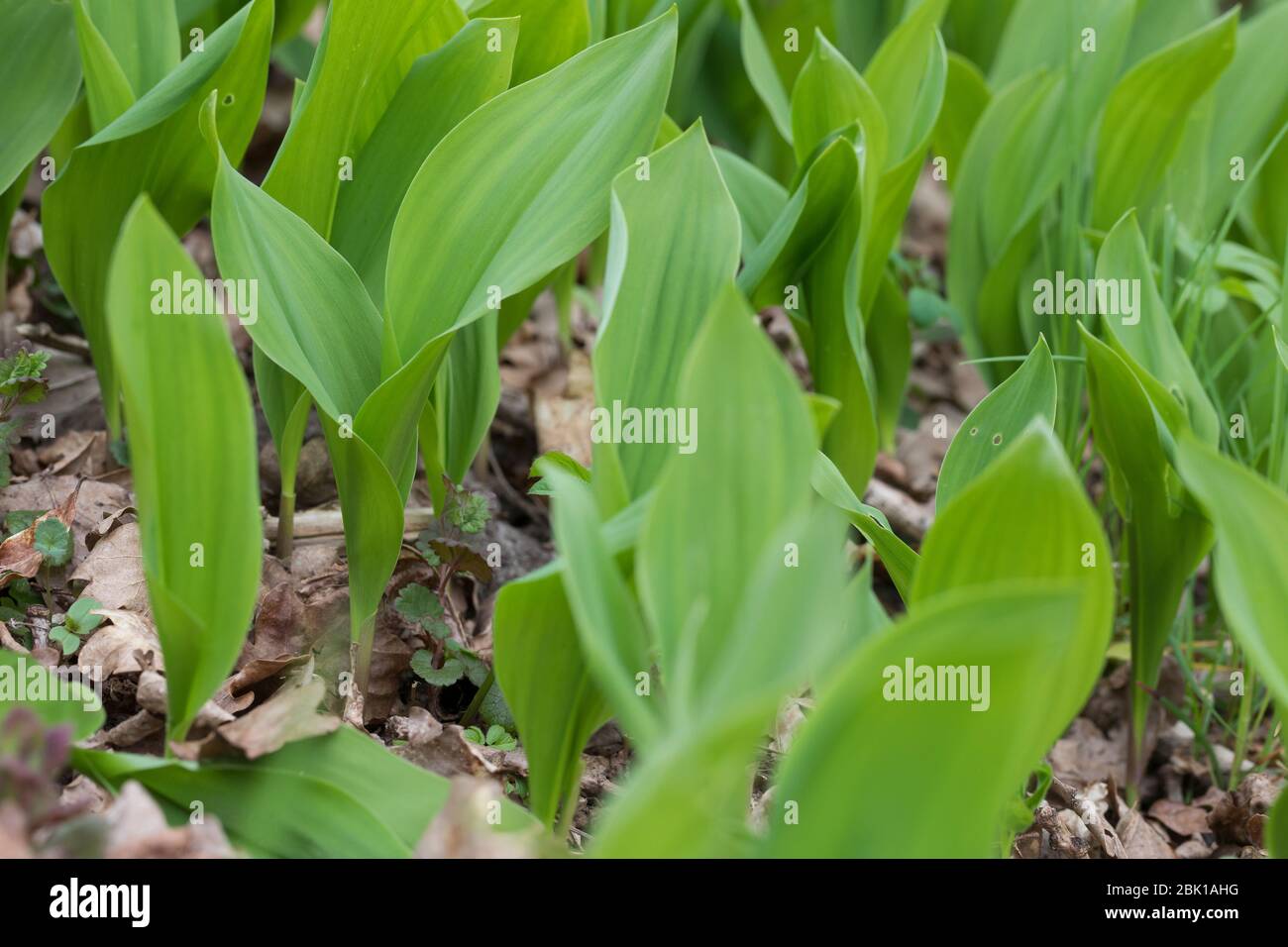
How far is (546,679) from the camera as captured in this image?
122 centimetres

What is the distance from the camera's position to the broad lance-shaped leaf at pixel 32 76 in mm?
1668

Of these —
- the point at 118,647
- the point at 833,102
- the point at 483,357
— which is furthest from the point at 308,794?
the point at 833,102

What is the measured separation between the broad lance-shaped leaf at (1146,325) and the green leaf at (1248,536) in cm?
57

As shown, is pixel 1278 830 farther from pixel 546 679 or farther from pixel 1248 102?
pixel 1248 102

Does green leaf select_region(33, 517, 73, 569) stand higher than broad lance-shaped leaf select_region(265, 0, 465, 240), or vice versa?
broad lance-shaped leaf select_region(265, 0, 465, 240)

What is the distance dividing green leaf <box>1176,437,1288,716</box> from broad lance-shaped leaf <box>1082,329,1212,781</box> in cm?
39

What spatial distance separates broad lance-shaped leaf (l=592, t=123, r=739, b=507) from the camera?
1236 millimetres

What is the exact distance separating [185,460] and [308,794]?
31 centimetres

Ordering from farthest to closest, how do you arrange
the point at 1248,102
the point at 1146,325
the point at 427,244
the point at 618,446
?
the point at 1248,102, the point at 1146,325, the point at 427,244, the point at 618,446

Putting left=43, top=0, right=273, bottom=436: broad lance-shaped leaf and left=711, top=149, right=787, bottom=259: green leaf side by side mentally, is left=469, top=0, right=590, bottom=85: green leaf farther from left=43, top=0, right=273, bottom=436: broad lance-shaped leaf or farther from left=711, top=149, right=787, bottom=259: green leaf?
left=711, top=149, right=787, bottom=259: green leaf

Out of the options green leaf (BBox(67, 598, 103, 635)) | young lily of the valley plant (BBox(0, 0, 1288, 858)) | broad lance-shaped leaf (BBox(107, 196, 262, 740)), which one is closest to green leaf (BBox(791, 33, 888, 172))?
young lily of the valley plant (BBox(0, 0, 1288, 858))

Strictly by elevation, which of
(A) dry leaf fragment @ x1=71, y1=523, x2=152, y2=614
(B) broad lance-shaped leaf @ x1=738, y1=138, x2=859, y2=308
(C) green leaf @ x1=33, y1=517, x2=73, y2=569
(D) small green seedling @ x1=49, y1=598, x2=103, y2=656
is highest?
(B) broad lance-shaped leaf @ x1=738, y1=138, x2=859, y2=308

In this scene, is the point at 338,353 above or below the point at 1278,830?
above
